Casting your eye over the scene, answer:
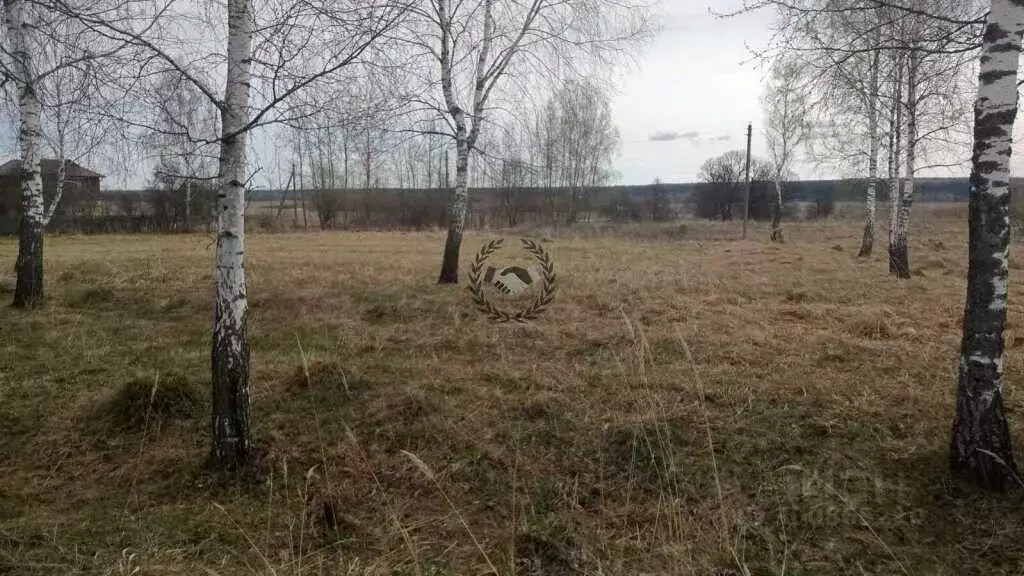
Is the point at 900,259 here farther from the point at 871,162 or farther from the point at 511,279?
the point at 511,279

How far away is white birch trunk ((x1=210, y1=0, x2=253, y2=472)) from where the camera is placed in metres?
3.29

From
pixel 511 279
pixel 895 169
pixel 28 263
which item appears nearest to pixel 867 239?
pixel 895 169

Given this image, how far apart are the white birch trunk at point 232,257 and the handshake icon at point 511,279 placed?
6.46m

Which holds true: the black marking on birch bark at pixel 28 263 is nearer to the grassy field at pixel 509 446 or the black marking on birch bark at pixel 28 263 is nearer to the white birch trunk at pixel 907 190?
the grassy field at pixel 509 446

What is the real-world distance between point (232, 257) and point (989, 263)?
13.0 ft

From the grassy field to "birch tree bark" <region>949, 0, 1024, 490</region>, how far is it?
9.5 inches

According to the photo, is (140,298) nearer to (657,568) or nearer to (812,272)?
(657,568)

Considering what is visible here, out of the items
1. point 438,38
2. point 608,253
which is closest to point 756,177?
point 608,253

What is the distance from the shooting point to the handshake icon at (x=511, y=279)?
10.1 meters

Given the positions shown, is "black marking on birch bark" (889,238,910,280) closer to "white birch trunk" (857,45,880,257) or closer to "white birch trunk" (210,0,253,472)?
"white birch trunk" (857,45,880,257)

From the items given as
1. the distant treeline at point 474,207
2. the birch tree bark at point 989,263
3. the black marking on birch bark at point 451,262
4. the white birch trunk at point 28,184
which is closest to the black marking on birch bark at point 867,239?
the distant treeline at point 474,207

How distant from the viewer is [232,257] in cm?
332

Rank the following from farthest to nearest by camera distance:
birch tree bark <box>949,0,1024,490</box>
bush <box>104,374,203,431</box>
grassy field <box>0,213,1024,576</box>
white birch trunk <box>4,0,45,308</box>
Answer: white birch trunk <box>4,0,45,308</box>, bush <box>104,374,203,431</box>, birch tree bark <box>949,0,1024,490</box>, grassy field <box>0,213,1024,576</box>

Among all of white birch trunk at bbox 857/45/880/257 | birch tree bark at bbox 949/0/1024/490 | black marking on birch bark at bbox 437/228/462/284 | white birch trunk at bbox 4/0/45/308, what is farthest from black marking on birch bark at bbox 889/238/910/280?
white birch trunk at bbox 4/0/45/308
